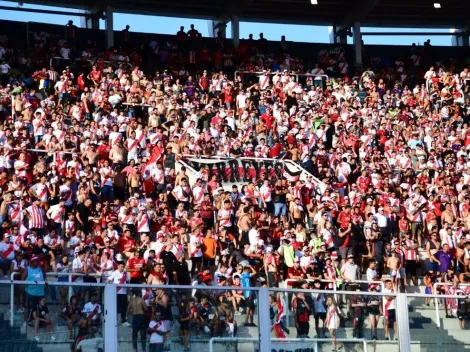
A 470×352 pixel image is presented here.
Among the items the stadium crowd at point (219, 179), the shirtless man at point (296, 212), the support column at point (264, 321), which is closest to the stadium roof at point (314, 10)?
the stadium crowd at point (219, 179)

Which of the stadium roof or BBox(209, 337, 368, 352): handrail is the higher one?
the stadium roof

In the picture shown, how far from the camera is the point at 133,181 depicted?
70.3 feet

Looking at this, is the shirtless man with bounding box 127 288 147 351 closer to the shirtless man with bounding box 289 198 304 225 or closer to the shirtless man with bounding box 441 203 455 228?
the shirtless man with bounding box 289 198 304 225

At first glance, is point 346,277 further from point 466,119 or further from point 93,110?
point 466,119

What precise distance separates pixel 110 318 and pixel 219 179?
562 inches

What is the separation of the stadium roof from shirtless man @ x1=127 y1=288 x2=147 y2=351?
82.1ft

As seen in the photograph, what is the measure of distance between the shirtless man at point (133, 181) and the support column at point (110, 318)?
1237 cm

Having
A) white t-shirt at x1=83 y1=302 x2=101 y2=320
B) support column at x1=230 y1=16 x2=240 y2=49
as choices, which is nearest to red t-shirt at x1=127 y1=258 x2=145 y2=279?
white t-shirt at x1=83 y1=302 x2=101 y2=320

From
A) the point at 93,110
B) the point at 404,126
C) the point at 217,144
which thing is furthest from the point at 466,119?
the point at 93,110

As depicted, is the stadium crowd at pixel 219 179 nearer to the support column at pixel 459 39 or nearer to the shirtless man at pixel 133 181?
the shirtless man at pixel 133 181

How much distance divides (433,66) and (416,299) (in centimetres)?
Result: 2540

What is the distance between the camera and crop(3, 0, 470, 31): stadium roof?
34625mm

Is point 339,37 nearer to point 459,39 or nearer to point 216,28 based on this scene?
point 216,28

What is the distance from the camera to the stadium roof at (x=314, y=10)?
34625 millimetres
